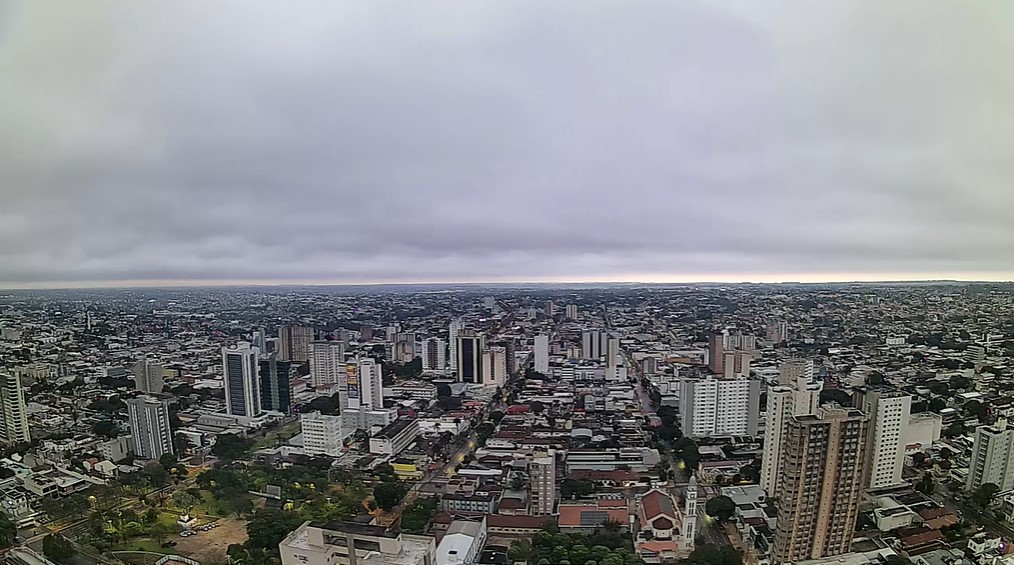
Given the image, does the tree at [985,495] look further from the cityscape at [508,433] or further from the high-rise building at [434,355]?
the high-rise building at [434,355]

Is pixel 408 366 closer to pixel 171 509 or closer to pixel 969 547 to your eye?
pixel 171 509

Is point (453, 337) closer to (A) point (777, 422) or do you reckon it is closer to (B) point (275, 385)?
(B) point (275, 385)

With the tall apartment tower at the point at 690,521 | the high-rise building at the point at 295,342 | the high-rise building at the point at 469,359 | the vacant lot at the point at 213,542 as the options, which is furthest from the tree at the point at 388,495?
the high-rise building at the point at 469,359

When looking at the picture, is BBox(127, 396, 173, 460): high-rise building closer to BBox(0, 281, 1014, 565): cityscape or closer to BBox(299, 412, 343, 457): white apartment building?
BBox(0, 281, 1014, 565): cityscape

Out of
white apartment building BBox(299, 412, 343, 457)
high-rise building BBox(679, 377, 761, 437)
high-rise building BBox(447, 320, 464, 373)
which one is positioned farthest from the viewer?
high-rise building BBox(447, 320, 464, 373)

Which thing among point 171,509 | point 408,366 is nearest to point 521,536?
point 171,509

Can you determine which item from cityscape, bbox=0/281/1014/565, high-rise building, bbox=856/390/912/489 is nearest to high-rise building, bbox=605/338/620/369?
cityscape, bbox=0/281/1014/565
